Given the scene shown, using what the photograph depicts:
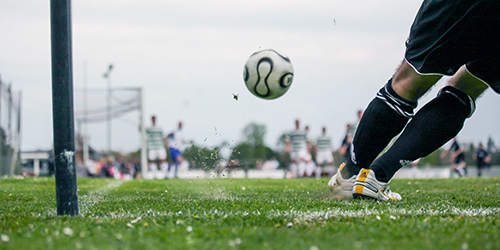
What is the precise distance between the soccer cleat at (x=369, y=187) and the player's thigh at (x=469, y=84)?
2.99ft

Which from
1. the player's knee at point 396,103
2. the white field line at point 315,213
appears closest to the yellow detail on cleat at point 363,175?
the player's knee at point 396,103

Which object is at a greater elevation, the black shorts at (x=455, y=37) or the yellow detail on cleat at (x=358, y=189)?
the black shorts at (x=455, y=37)

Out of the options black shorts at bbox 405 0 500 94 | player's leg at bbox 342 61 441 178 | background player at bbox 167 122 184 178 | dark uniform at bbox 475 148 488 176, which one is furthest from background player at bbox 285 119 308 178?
black shorts at bbox 405 0 500 94

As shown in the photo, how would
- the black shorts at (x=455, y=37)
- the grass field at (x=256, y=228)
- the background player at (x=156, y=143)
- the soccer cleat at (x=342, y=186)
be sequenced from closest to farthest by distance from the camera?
the grass field at (x=256, y=228)
the black shorts at (x=455, y=37)
the soccer cleat at (x=342, y=186)
the background player at (x=156, y=143)

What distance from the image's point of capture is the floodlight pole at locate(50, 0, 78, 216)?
2.67 meters

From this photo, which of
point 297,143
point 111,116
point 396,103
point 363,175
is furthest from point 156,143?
point 396,103

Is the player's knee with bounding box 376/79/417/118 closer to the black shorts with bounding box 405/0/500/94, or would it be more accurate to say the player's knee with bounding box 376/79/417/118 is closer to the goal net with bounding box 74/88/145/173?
the black shorts with bounding box 405/0/500/94

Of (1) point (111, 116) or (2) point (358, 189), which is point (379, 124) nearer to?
(2) point (358, 189)

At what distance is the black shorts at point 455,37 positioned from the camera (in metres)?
2.96

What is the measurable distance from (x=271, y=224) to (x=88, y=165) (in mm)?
25460

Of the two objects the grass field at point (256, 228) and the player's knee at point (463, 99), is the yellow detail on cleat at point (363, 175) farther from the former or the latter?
the player's knee at point (463, 99)

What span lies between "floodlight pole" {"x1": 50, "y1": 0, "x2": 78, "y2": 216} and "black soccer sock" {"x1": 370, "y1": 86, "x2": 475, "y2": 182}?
2.31 metres

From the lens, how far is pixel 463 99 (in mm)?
3463

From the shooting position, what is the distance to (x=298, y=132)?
17.9m
